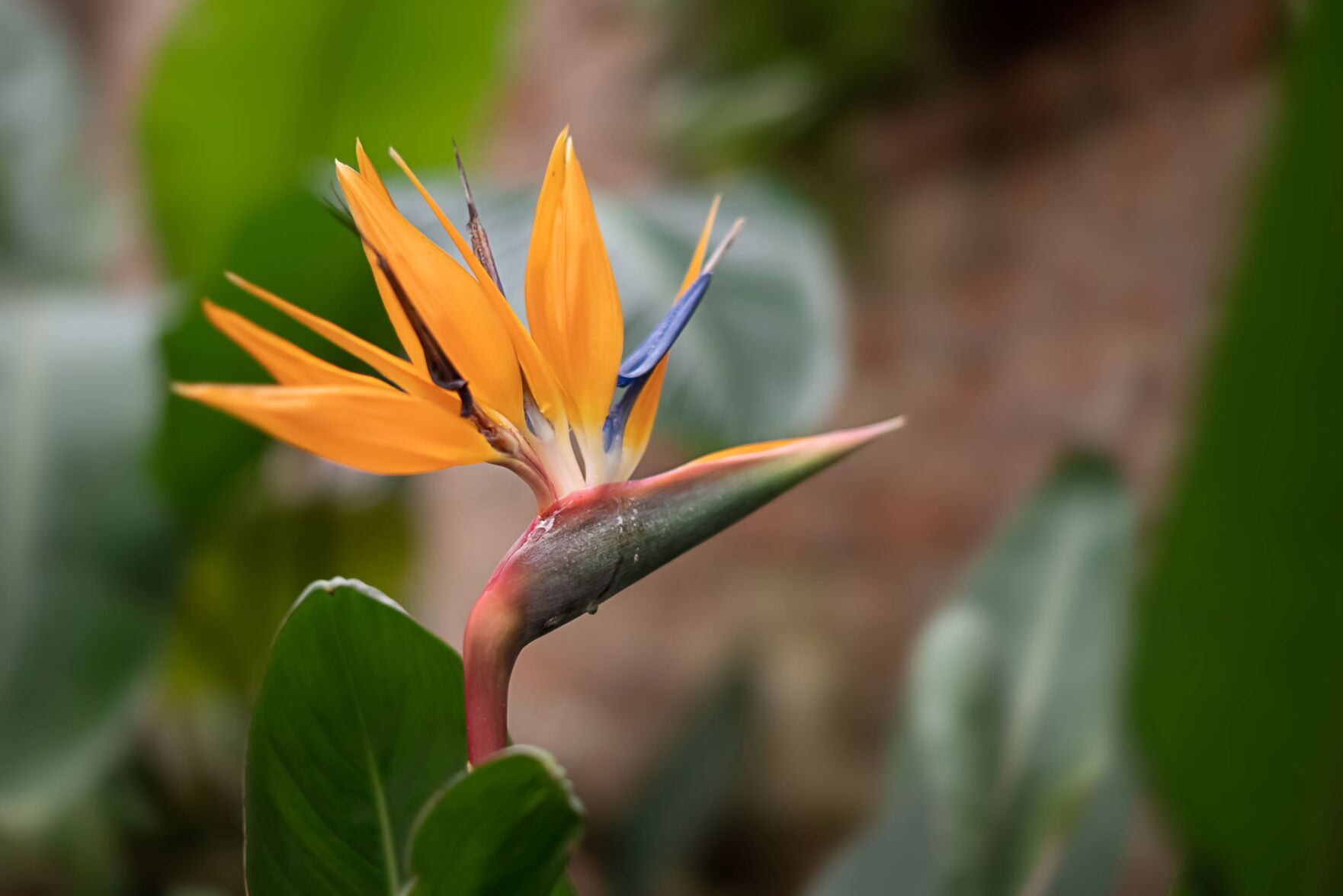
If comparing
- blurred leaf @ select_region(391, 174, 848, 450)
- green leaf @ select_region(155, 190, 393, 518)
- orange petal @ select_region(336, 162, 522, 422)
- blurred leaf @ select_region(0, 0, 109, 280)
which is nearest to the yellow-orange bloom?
orange petal @ select_region(336, 162, 522, 422)

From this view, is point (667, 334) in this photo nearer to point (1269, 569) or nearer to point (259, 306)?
point (1269, 569)

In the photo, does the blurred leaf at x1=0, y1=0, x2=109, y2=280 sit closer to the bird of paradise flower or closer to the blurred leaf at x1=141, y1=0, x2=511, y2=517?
the blurred leaf at x1=141, y1=0, x2=511, y2=517

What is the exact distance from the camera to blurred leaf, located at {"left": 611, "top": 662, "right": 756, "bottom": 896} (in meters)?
0.92

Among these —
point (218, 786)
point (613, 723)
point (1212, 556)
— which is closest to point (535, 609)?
point (1212, 556)

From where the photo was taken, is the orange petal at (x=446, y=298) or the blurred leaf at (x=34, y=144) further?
the blurred leaf at (x=34, y=144)

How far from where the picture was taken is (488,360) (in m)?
0.17

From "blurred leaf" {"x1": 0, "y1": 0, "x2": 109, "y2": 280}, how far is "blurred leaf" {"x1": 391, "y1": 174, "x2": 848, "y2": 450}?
615 mm

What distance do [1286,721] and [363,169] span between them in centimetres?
33

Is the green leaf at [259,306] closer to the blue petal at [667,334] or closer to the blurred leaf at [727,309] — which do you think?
the blurred leaf at [727,309]

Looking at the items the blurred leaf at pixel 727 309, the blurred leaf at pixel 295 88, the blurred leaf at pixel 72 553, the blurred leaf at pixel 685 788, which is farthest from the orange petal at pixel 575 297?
the blurred leaf at pixel 685 788

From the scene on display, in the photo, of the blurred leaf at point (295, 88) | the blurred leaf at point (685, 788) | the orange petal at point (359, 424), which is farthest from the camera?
the blurred leaf at point (685, 788)

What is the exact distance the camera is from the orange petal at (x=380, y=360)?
6.3 inches

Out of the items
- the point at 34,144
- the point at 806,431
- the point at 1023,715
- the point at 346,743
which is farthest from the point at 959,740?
the point at 34,144

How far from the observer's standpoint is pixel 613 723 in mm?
1285
